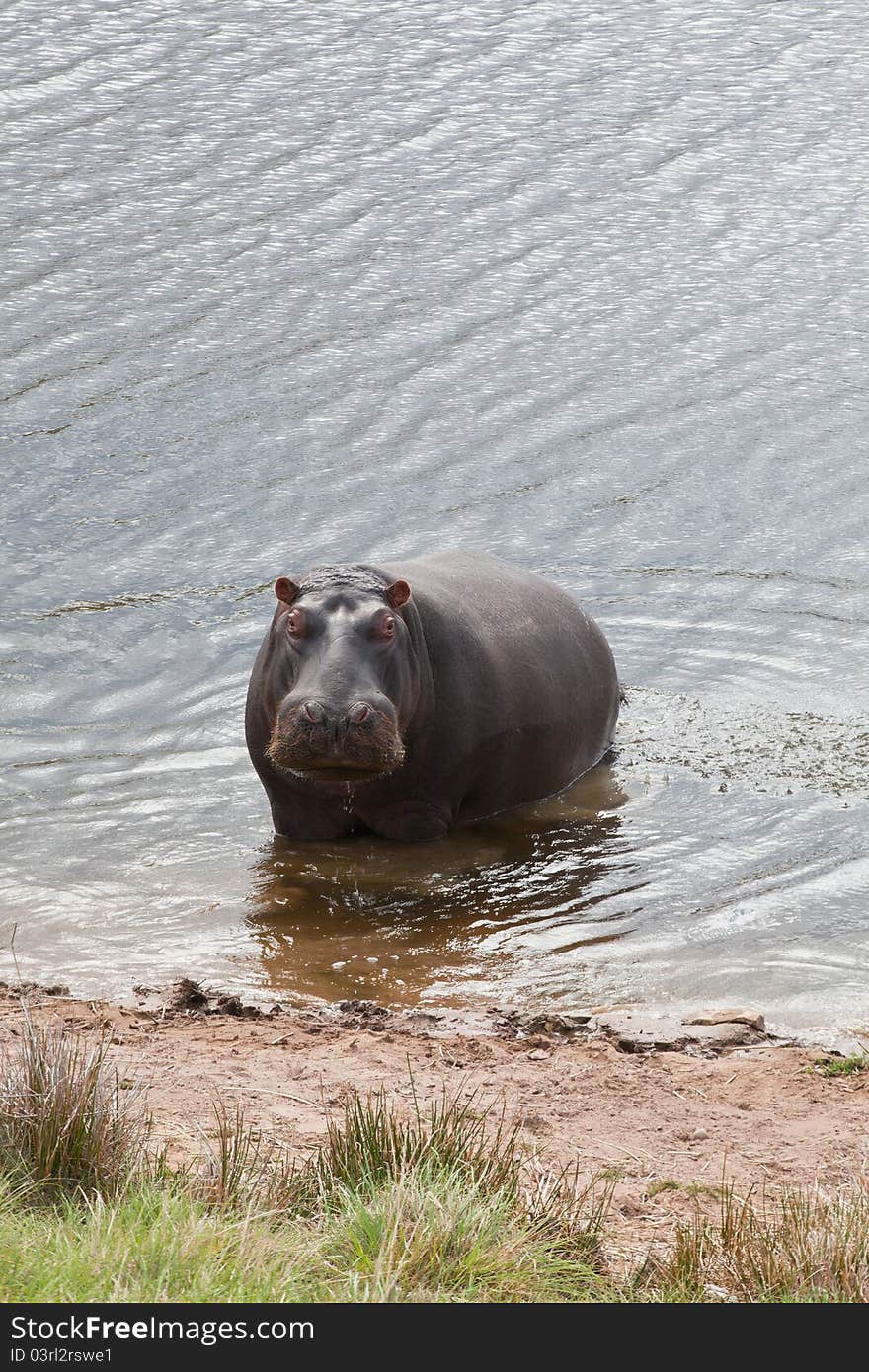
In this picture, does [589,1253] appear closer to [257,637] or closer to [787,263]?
[257,637]

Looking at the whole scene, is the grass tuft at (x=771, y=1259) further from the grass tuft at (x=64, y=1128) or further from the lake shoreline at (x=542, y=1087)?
the grass tuft at (x=64, y=1128)

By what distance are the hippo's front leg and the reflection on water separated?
6 centimetres

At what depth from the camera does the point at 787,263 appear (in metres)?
18.2

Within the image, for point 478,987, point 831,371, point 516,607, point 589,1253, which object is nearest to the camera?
point 589,1253

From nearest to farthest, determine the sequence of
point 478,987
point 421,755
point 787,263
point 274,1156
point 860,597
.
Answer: point 274,1156
point 478,987
point 421,755
point 860,597
point 787,263

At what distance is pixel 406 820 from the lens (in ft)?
29.6

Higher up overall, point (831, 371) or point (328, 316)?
point (328, 316)

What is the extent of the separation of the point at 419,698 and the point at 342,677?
0.79 meters

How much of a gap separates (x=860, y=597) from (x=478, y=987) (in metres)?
6.19

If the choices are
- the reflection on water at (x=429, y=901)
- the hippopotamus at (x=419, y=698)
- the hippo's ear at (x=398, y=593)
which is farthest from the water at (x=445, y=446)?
the hippo's ear at (x=398, y=593)

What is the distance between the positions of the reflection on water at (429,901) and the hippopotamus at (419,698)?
0.19 metres

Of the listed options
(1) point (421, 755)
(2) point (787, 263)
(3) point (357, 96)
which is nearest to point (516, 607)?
(1) point (421, 755)

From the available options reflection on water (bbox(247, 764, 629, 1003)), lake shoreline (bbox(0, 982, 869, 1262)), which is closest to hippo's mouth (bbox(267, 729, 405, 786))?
reflection on water (bbox(247, 764, 629, 1003))

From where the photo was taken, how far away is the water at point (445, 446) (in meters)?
8.18
